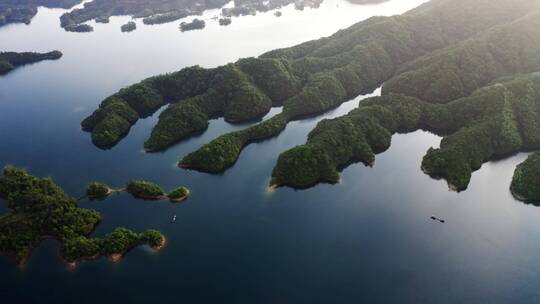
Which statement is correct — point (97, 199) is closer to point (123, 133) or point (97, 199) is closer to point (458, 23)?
point (123, 133)

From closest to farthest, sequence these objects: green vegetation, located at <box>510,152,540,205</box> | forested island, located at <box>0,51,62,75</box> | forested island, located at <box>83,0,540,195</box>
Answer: green vegetation, located at <box>510,152,540,205</box> → forested island, located at <box>83,0,540,195</box> → forested island, located at <box>0,51,62,75</box>

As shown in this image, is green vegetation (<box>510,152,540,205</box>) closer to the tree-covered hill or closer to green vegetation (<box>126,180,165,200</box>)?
the tree-covered hill

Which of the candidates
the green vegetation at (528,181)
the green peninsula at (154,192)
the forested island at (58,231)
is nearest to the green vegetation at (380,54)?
the green peninsula at (154,192)

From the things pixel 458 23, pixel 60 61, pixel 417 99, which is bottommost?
pixel 60 61

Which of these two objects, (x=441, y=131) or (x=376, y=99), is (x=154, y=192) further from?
(x=441, y=131)

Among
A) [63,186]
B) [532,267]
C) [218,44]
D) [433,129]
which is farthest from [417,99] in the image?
[218,44]

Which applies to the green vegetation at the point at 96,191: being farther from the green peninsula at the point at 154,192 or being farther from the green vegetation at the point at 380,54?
the green vegetation at the point at 380,54

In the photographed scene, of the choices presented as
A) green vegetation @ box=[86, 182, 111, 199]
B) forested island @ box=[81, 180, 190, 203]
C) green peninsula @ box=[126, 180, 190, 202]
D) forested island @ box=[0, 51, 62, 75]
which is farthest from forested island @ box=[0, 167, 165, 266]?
forested island @ box=[0, 51, 62, 75]
